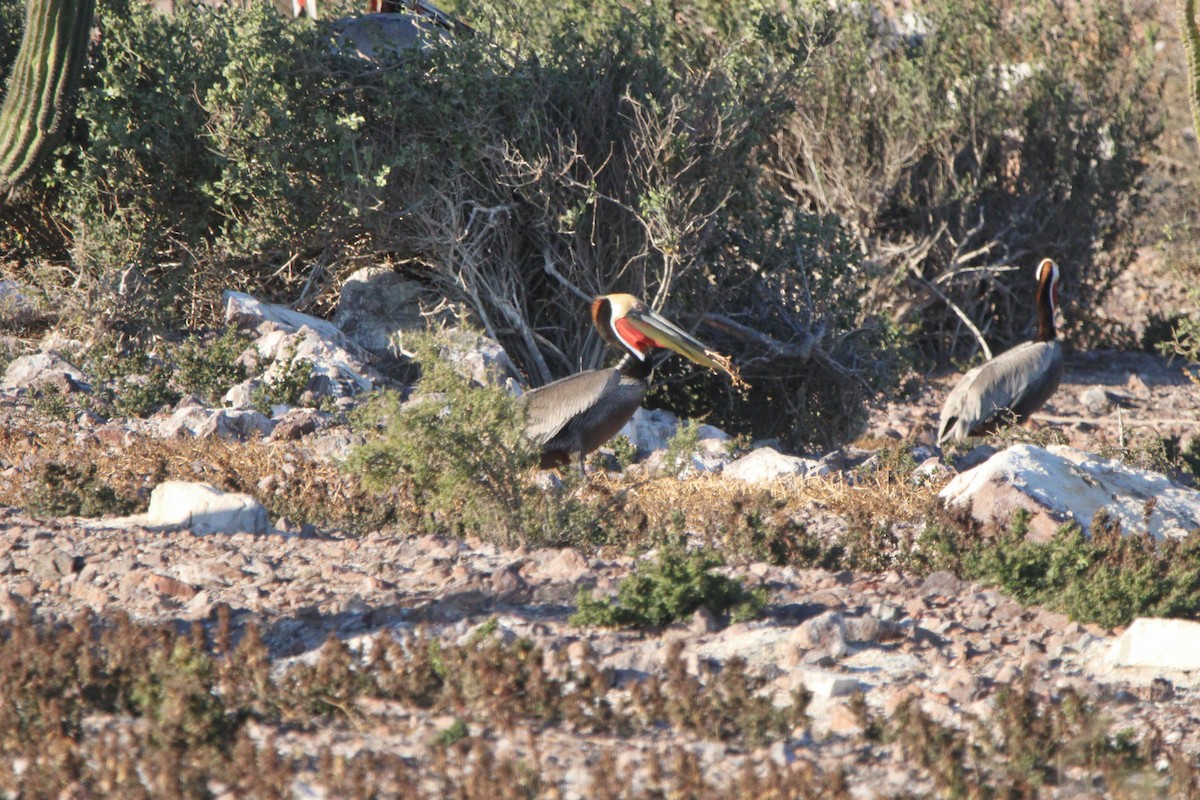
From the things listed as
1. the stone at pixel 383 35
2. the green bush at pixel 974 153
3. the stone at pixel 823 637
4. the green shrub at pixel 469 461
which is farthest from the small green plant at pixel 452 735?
the green bush at pixel 974 153

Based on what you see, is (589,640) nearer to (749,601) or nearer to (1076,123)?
(749,601)

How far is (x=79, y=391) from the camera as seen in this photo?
27.3ft

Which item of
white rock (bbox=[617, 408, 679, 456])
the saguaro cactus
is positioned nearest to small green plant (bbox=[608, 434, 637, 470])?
white rock (bbox=[617, 408, 679, 456])

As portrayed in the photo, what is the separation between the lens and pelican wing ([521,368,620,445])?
24.1 ft

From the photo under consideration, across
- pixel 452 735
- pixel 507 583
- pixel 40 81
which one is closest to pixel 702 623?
pixel 507 583

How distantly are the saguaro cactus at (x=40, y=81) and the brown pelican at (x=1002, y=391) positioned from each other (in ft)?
20.4

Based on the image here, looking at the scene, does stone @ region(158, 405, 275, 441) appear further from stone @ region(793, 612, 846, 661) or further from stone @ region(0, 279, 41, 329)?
stone @ region(793, 612, 846, 661)

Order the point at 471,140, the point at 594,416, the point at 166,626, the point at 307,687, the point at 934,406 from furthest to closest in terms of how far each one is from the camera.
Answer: the point at 934,406 → the point at 471,140 → the point at 594,416 → the point at 166,626 → the point at 307,687

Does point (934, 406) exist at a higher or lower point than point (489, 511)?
lower

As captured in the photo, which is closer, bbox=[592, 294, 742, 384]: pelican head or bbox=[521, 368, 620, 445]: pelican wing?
bbox=[521, 368, 620, 445]: pelican wing

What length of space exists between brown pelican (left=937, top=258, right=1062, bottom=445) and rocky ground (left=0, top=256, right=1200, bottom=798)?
490cm

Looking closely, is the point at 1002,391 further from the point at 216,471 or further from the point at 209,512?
the point at 209,512


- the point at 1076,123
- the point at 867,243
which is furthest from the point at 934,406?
the point at 1076,123

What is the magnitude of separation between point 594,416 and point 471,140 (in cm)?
246
